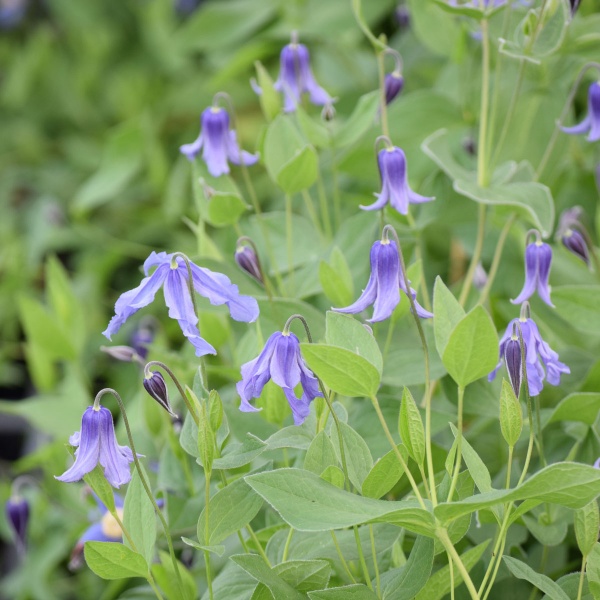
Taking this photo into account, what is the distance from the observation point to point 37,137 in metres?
2.27

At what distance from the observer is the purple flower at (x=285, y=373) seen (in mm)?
568

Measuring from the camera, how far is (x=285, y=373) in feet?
1.86

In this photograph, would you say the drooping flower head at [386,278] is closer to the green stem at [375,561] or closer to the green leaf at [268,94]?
the green stem at [375,561]

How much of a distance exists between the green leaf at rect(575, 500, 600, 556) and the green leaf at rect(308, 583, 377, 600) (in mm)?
130

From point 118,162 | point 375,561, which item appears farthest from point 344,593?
point 118,162

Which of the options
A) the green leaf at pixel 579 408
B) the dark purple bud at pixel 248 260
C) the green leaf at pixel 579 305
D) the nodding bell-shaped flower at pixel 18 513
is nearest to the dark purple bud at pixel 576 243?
the green leaf at pixel 579 305

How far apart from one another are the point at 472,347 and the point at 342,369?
0.07 m

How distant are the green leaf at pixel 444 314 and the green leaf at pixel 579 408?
0.14m

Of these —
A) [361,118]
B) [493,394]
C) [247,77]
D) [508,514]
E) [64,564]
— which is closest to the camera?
[508,514]

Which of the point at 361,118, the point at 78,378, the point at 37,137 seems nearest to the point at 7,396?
the point at 37,137

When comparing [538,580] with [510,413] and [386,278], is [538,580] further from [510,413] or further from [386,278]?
[386,278]

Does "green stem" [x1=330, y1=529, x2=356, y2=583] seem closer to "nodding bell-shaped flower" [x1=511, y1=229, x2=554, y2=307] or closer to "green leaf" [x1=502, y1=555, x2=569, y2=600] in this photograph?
"green leaf" [x1=502, y1=555, x2=569, y2=600]

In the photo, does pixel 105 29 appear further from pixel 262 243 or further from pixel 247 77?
pixel 262 243

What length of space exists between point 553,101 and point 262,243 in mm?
325
